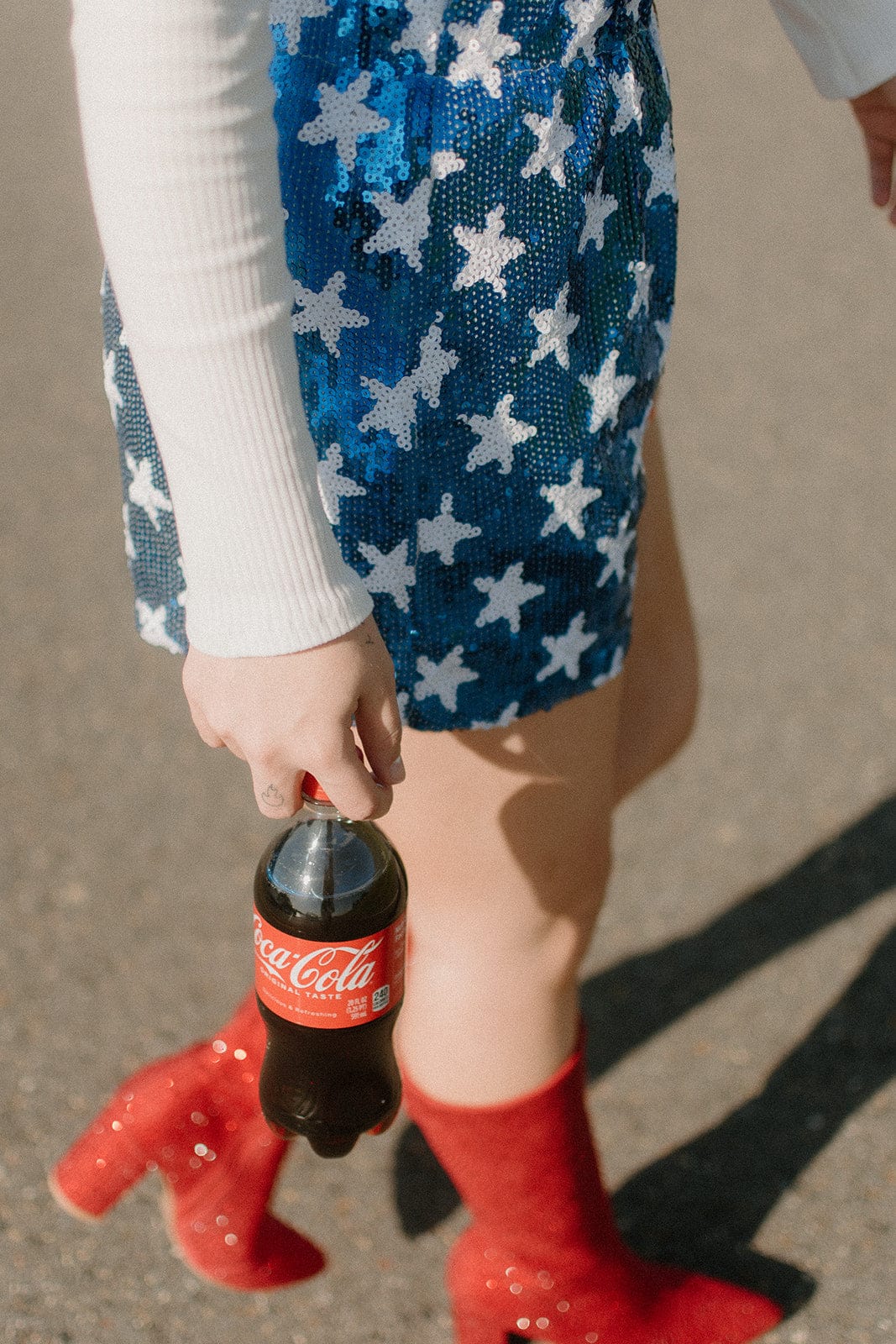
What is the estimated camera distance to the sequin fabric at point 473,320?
96 cm

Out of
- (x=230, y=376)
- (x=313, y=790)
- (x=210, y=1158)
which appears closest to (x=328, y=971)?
(x=313, y=790)

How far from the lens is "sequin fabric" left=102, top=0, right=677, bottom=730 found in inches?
37.7

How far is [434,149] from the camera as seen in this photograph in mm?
962

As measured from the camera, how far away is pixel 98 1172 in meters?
1.61

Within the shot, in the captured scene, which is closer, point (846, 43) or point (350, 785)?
point (350, 785)

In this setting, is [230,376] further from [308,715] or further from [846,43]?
[846,43]

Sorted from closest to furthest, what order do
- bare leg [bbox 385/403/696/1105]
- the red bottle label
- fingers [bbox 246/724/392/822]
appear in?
fingers [bbox 246/724/392/822], the red bottle label, bare leg [bbox 385/403/696/1105]

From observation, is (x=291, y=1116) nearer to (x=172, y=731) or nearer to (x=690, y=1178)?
(x=690, y=1178)

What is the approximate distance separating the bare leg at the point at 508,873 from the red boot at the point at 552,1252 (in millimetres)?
36

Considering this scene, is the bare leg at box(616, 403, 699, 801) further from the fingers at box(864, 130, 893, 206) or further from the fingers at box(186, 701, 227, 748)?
the fingers at box(186, 701, 227, 748)

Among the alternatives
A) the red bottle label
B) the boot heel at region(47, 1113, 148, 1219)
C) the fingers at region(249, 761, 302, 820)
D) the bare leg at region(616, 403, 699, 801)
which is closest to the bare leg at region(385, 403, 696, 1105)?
the bare leg at region(616, 403, 699, 801)

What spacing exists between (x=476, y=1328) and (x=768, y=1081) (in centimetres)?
54

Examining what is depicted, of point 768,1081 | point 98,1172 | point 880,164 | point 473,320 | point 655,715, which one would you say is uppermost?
point 473,320

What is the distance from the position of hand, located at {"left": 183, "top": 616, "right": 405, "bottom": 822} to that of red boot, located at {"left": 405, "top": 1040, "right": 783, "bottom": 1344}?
0.57 metres
